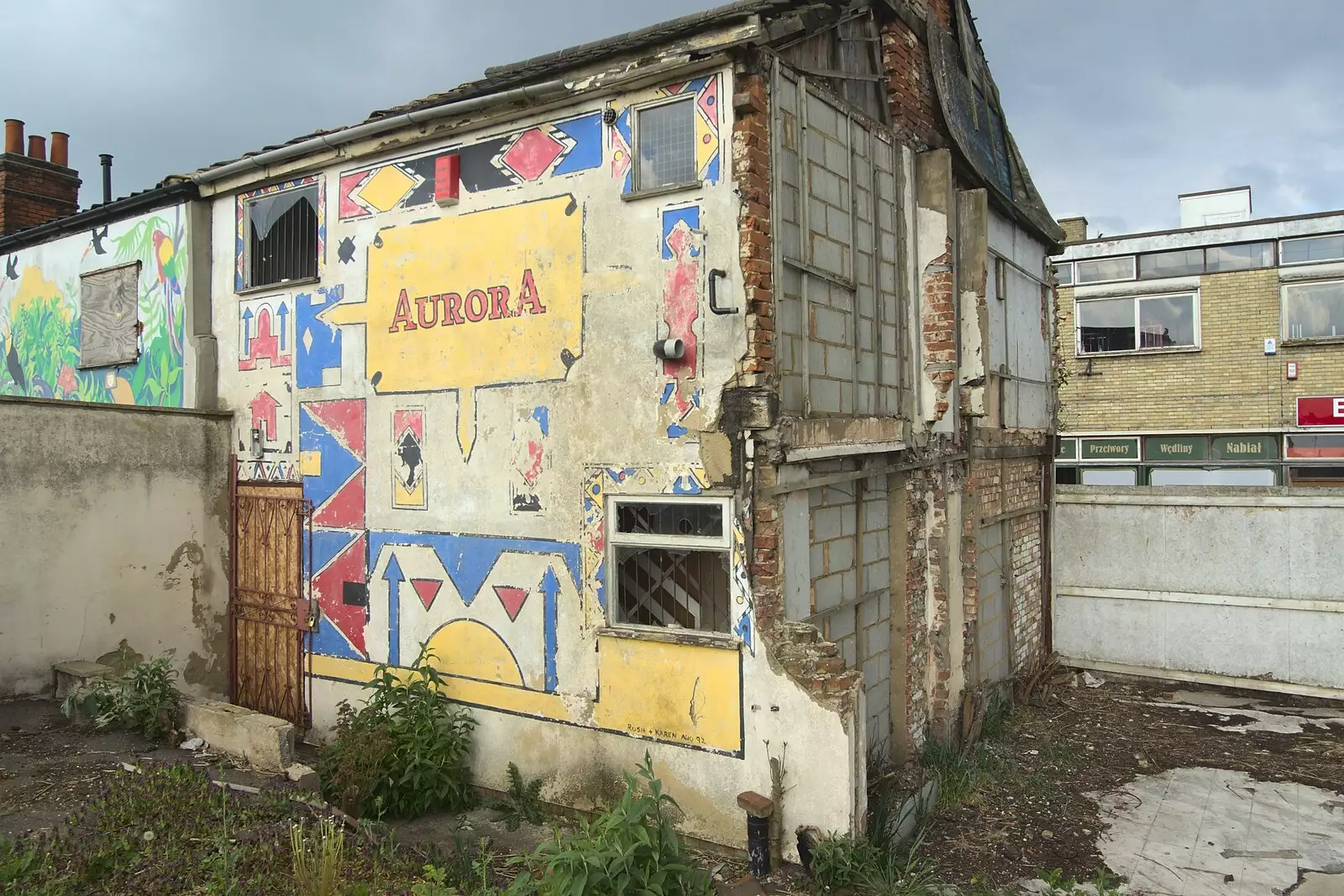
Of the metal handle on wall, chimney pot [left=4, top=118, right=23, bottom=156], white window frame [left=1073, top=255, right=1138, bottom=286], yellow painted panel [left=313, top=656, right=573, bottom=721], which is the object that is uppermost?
chimney pot [left=4, top=118, right=23, bottom=156]

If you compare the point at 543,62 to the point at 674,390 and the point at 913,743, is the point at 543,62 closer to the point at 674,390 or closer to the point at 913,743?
the point at 674,390

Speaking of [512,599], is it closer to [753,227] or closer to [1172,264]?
[753,227]

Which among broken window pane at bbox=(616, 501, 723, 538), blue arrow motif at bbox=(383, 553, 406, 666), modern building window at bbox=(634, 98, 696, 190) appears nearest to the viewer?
broken window pane at bbox=(616, 501, 723, 538)

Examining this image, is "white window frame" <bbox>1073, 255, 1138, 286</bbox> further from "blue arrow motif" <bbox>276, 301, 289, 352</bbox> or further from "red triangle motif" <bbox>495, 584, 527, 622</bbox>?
"blue arrow motif" <bbox>276, 301, 289, 352</bbox>

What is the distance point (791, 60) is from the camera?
22.1ft

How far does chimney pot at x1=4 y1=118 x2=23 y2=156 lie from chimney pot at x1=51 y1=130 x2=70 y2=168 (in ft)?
1.31

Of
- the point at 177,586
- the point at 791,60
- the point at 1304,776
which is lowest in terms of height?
the point at 1304,776

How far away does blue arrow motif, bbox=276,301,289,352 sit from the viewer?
9.00m

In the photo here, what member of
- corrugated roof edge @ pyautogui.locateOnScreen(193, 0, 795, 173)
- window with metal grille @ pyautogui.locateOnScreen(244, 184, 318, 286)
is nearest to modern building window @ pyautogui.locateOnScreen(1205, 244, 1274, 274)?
corrugated roof edge @ pyautogui.locateOnScreen(193, 0, 795, 173)

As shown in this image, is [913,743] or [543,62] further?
[913,743]

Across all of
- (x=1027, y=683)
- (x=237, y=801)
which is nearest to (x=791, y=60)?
(x=237, y=801)

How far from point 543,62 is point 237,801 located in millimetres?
5893

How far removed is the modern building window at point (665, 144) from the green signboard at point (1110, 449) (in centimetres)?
1593

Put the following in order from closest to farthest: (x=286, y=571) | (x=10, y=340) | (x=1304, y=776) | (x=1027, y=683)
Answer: (x=1304, y=776)
(x=286, y=571)
(x=1027, y=683)
(x=10, y=340)
